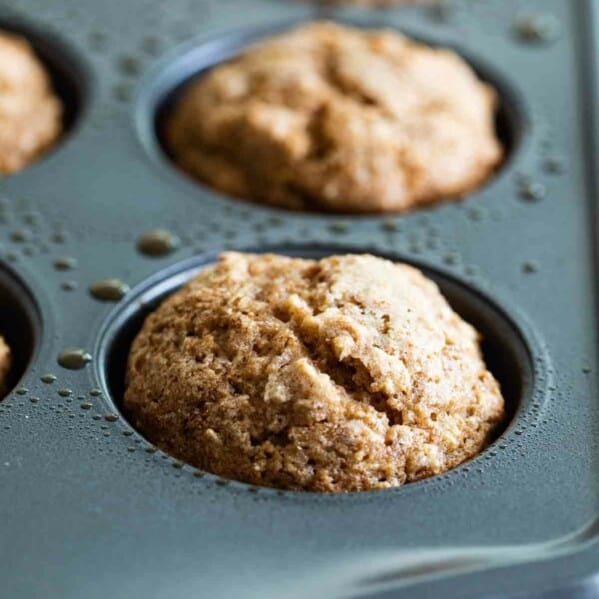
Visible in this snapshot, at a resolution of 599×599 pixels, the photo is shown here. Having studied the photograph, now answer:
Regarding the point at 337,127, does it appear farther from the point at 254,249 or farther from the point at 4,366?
the point at 4,366

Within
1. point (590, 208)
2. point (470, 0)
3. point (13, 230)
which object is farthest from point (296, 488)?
point (470, 0)

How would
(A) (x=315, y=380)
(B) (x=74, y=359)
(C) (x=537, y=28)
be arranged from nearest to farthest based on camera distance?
(A) (x=315, y=380)
(B) (x=74, y=359)
(C) (x=537, y=28)

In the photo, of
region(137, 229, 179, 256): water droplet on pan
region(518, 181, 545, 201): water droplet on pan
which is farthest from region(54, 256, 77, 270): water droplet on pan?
region(518, 181, 545, 201): water droplet on pan

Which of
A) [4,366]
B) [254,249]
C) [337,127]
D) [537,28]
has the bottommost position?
[4,366]

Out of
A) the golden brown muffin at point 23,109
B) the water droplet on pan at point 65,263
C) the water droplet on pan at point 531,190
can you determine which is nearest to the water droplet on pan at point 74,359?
the water droplet on pan at point 65,263

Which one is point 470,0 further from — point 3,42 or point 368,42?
point 3,42

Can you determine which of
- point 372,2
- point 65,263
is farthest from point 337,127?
point 372,2

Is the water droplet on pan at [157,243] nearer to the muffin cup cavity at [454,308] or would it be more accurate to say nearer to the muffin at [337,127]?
the muffin cup cavity at [454,308]
